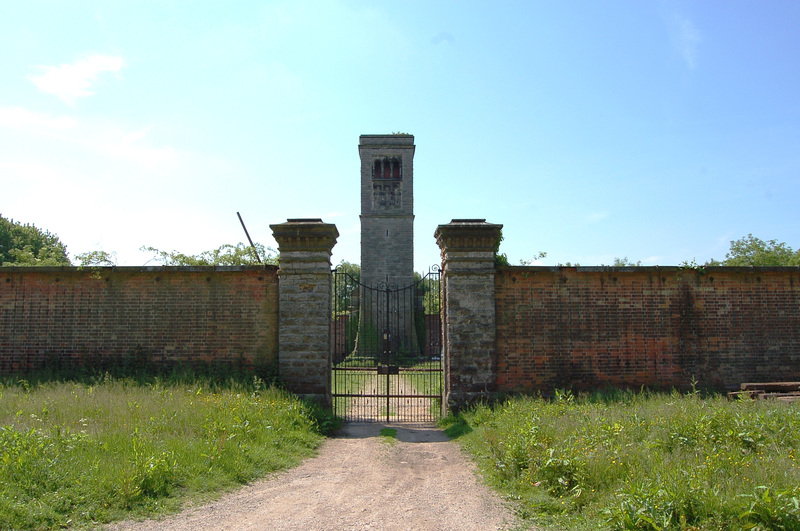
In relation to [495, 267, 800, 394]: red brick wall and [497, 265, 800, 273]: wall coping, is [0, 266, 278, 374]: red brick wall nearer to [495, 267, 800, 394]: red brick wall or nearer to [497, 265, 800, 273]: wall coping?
[495, 267, 800, 394]: red brick wall

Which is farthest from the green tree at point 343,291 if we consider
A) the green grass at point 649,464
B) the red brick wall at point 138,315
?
the green grass at point 649,464

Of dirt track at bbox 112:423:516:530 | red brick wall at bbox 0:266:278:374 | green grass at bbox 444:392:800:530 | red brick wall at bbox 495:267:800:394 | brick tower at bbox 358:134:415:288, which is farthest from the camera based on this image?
brick tower at bbox 358:134:415:288

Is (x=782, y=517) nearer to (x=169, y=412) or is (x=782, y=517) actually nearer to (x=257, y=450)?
(x=257, y=450)

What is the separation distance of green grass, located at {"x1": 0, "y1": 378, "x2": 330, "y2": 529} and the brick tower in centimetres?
2324

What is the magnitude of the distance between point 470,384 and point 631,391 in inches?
112

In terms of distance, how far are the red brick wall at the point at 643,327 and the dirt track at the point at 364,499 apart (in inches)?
111

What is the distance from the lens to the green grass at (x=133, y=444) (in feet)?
16.1

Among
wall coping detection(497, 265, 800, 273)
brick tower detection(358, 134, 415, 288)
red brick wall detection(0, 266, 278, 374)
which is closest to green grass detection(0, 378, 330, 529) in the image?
red brick wall detection(0, 266, 278, 374)

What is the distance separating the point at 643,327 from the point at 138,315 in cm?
927

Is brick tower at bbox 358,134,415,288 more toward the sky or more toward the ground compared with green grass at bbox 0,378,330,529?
more toward the sky

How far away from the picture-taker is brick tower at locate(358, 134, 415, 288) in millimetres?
32375

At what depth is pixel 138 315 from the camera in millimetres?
10000

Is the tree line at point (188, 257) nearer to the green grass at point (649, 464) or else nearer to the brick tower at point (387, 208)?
the green grass at point (649, 464)

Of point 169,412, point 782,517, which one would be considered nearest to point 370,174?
point 169,412
